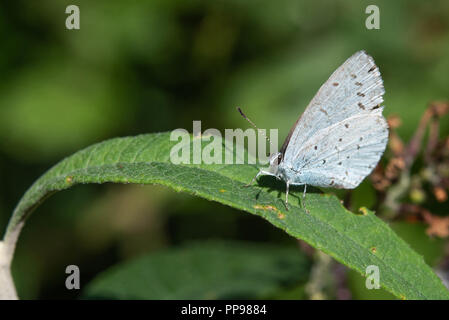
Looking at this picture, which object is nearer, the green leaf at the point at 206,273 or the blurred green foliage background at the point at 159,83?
the green leaf at the point at 206,273

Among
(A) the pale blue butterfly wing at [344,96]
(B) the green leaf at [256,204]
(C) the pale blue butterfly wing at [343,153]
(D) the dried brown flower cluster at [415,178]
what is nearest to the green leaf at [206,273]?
(D) the dried brown flower cluster at [415,178]

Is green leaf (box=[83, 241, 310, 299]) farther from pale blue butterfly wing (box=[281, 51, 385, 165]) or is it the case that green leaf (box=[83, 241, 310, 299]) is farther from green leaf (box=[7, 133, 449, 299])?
pale blue butterfly wing (box=[281, 51, 385, 165])

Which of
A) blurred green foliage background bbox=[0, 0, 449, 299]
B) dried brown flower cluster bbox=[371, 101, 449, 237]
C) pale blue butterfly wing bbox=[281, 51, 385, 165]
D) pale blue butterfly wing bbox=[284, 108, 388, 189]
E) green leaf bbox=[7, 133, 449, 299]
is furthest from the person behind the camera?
blurred green foliage background bbox=[0, 0, 449, 299]

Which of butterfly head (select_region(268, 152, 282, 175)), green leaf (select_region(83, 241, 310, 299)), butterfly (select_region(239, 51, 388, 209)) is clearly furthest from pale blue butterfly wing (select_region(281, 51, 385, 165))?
green leaf (select_region(83, 241, 310, 299))

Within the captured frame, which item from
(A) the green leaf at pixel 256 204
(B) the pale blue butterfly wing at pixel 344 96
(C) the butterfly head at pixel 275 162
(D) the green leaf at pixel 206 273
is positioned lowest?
(D) the green leaf at pixel 206 273

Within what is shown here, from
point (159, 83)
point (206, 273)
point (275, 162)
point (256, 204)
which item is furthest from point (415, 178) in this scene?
point (159, 83)

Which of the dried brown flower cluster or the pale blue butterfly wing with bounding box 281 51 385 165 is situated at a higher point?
the pale blue butterfly wing with bounding box 281 51 385 165

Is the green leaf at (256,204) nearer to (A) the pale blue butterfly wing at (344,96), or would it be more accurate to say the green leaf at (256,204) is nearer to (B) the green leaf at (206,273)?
(A) the pale blue butterfly wing at (344,96)
